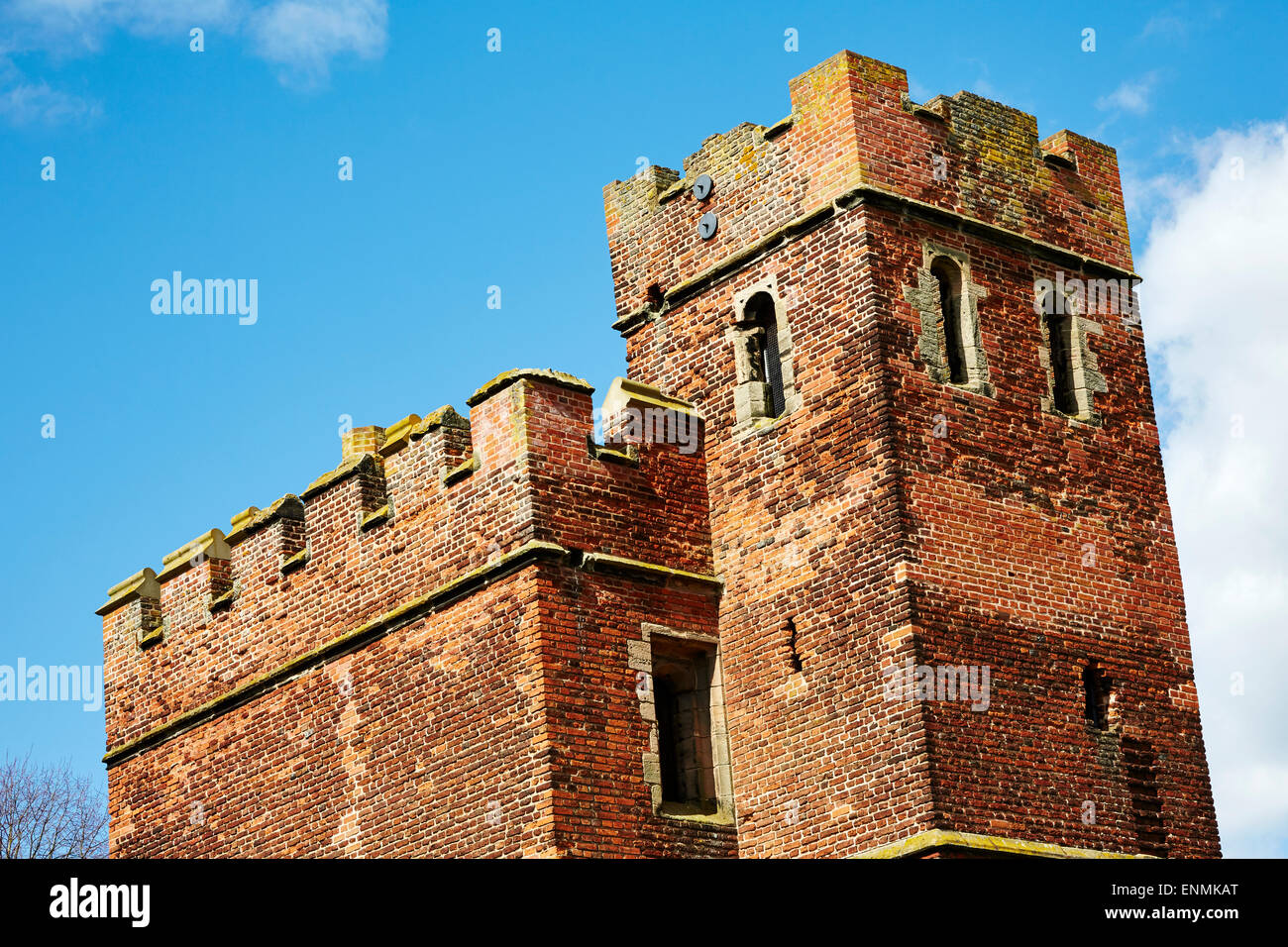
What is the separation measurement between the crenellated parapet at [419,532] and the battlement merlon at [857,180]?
214 cm

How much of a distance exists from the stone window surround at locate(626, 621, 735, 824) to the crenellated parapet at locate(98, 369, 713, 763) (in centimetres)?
64

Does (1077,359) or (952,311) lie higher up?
(952,311)

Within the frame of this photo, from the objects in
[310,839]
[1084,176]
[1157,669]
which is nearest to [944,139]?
[1084,176]

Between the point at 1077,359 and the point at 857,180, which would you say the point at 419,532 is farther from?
the point at 1077,359

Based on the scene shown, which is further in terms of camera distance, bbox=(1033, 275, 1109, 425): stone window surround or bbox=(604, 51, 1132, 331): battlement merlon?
bbox=(1033, 275, 1109, 425): stone window surround

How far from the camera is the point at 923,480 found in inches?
691

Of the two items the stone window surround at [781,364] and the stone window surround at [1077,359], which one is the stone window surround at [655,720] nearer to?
the stone window surround at [781,364]

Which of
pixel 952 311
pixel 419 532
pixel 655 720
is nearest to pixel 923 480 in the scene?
pixel 952 311

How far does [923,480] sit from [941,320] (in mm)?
1895

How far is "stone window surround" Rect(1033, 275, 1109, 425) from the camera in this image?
19375 mm

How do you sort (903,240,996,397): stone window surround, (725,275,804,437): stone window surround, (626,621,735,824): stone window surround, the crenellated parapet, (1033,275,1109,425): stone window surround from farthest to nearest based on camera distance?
(1033,275,1109,425): stone window surround
(725,275,804,437): stone window surround
(903,240,996,397): stone window surround
the crenellated parapet
(626,621,735,824): stone window surround

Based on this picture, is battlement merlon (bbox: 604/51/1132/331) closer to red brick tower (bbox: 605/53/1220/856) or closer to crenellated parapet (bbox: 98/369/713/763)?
red brick tower (bbox: 605/53/1220/856)

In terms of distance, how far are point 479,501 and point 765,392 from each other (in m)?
3.21

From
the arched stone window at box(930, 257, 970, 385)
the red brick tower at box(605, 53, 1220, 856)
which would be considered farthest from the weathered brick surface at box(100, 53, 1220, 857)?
the arched stone window at box(930, 257, 970, 385)
